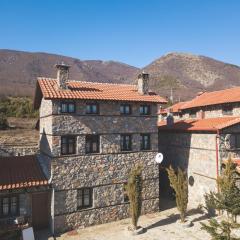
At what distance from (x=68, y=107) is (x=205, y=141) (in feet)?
34.9

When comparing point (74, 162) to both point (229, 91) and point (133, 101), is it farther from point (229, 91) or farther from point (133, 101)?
point (229, 91)

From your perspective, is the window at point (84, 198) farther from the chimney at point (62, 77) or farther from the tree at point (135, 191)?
the chimney at point (62, 77)

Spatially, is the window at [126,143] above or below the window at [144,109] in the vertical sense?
below

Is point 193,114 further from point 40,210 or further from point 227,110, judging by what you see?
point 40,210

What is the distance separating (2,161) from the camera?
20.0m

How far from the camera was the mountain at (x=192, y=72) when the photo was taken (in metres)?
127

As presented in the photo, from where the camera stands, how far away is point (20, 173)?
1886 cm

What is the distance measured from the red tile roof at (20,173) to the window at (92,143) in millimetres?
3462

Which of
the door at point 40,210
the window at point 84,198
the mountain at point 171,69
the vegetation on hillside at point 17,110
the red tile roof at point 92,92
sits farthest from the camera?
the mountain at point 171,69

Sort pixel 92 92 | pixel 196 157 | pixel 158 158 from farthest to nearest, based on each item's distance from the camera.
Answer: pixel 196 157
pixel 158 158
pixel 92 92

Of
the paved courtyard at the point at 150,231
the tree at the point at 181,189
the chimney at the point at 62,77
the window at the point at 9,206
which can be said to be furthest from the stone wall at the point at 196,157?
the window at the point at 9,206

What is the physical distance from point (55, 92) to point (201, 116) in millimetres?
15201

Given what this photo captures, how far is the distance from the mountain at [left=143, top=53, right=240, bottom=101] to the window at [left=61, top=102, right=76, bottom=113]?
9706cm

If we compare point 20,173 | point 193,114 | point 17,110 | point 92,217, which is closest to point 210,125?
point 193,114
